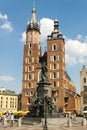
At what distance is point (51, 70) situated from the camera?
81.1 m

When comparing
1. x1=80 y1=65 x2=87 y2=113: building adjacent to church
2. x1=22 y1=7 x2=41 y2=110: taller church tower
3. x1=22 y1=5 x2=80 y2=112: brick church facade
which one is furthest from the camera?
x1=22 y1=7 x2=41 y2=110: taller church tower

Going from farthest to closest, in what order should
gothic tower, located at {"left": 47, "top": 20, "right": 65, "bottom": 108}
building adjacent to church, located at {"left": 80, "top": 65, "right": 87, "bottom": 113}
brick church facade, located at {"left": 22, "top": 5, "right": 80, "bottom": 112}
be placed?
1. brick church facade, located at {"left": 22, "top": 5, "right": 80, "bottom": 112}
2. gothic tower, located at {"left": 47, "top": 20, "right": 65, "bottom": 108}
3. building adjacent to church, located at {"left": 80, "top": 65, "right": 87, "bottom": 113}

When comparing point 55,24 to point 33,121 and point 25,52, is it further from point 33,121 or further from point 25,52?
point 33,121

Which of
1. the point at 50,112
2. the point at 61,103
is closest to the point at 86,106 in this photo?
the point at 61,103

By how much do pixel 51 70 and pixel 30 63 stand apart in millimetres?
8488

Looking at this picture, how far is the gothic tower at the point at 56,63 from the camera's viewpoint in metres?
77.5

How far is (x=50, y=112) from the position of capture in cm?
3547

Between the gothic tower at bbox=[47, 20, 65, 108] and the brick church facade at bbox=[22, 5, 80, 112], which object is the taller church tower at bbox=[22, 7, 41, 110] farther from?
the gothic tower at bbox=[47, 20, 65, 108]

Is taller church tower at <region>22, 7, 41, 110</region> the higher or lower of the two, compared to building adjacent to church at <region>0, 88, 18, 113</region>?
higher

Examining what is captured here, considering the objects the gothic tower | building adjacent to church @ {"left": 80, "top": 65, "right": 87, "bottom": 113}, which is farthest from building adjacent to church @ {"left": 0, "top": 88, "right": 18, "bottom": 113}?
building adjacent to church @ {"left": 80, "top": 65, "right": 87, "bottom": 113}

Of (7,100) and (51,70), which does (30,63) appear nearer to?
(51,70)

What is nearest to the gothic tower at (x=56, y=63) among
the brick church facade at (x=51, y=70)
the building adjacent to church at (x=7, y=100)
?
the brick church facade at (x=51, y=70)

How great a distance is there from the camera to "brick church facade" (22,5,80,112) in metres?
77.8

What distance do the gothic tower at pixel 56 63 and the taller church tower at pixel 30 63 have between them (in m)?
5.14
